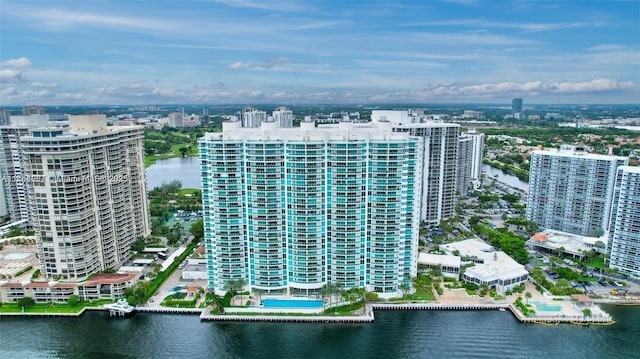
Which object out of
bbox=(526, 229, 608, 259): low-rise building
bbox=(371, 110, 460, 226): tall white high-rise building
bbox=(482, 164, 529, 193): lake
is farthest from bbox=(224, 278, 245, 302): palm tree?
bbox=(482, 164, 529, 193): lake

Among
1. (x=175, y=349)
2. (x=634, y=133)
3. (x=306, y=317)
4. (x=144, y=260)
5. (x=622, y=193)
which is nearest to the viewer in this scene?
(x=175, y=349)

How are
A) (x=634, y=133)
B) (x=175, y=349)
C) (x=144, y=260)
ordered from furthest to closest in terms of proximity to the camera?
(x=634, y=133), (x=144, y=260), (x=175, y=349)

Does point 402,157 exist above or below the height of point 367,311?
above

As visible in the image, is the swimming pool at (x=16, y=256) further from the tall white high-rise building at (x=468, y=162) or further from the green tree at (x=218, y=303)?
the tall white high-rise building at (x=468, y=162)

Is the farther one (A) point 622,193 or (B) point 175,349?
(A) point 622,193

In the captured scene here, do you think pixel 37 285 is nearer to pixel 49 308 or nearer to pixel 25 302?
pixel 25 302

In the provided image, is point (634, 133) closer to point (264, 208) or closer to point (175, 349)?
point (264, 208)

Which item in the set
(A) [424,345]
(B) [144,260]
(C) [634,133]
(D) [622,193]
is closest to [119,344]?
(B) [144,260]
